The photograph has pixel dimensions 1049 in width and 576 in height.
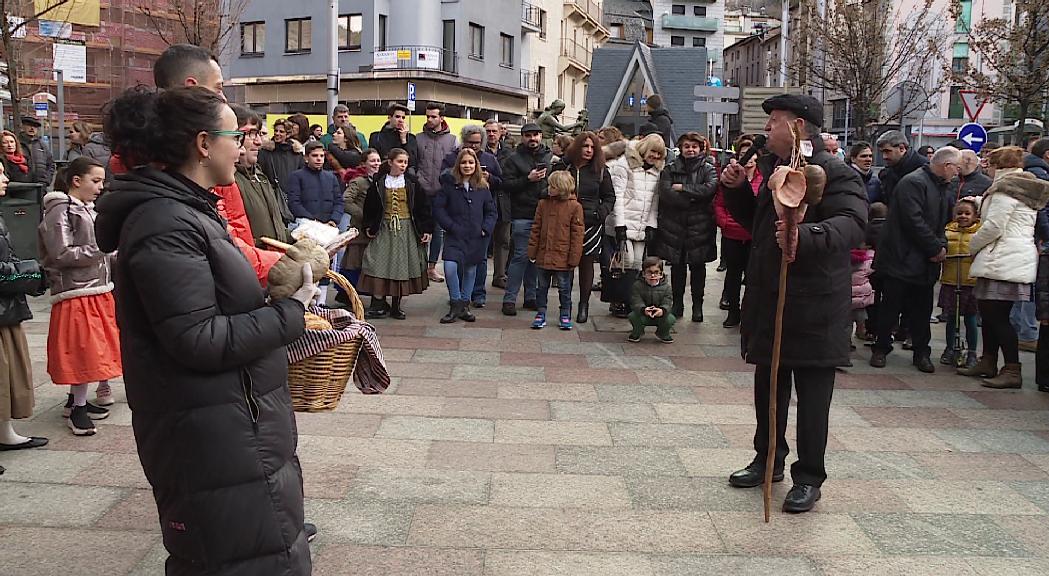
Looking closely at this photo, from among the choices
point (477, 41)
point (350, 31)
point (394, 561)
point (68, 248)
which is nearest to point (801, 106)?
point (394, 561)

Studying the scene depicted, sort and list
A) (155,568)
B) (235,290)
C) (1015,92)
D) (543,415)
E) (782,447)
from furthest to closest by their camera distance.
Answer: (1015,92), (543,415), (782,447), (155,568), (235,290)

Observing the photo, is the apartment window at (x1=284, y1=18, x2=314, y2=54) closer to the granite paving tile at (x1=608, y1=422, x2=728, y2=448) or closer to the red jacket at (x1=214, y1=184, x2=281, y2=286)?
the granite paving tile at (x1=608, y1=422, x2=728, y2=448)

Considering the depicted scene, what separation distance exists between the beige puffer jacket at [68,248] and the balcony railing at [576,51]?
5042 centimetres

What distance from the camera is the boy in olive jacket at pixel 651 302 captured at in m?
9.66

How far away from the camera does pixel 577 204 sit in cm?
1024

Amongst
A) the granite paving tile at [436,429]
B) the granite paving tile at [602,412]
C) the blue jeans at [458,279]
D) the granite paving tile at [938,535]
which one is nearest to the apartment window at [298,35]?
the blue jeans at [458,279]

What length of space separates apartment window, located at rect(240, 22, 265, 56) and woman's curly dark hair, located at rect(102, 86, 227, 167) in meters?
43.1

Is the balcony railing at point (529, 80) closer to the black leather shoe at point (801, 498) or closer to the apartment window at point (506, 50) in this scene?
the apartment window at point (506, 50)

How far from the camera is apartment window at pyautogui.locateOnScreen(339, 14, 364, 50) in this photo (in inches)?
1604

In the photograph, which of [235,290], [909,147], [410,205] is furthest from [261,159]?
[235,290]

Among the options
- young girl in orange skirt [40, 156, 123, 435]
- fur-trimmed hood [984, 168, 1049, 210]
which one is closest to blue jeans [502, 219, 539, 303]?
fur-trimmed hood [984, 168, 1049, 210]

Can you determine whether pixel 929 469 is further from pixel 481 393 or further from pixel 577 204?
pixel 577 204

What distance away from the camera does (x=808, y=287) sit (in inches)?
199

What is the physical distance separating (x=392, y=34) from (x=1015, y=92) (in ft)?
90.3
